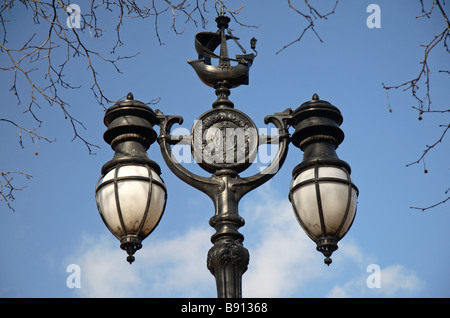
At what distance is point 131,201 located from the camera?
593 centimetres

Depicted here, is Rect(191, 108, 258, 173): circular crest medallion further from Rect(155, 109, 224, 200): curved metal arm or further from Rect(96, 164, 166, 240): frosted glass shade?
Rect(96, 164, 166, 240): frosted glass shade

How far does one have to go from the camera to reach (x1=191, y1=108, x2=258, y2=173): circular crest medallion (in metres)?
6.13

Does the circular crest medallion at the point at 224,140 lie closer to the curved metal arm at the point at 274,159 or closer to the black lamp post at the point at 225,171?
the black lamp post at the point at 225,171

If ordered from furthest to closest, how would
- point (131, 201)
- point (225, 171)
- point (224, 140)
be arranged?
point (224, 140) < point (225, 171) < point (131, 201)

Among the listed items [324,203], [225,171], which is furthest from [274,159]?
[324,203]

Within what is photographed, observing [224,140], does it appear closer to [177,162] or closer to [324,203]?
[177,162]

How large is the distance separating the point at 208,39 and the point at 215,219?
161 centimetres

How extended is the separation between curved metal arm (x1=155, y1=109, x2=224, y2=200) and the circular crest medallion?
0.11 meters

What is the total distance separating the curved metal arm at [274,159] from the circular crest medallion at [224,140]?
125mm

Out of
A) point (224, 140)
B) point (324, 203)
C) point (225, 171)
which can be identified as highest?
point (224, 140)

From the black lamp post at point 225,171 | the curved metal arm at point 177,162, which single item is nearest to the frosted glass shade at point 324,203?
the black lamp post at point 225,171

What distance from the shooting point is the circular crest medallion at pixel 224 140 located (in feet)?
20.1

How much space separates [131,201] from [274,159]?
99 centimetres

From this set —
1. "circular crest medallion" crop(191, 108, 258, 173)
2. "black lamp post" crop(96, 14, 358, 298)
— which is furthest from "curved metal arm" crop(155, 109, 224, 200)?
"circular crest medallion" crop(191, 108, 258, 173)
